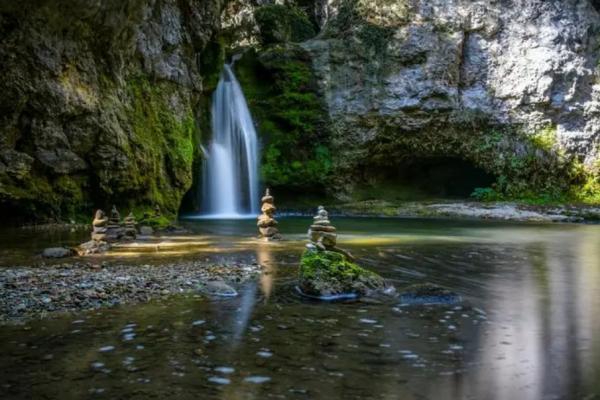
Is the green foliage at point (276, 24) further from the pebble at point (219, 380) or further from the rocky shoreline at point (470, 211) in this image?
the pebble at point (219, 380)

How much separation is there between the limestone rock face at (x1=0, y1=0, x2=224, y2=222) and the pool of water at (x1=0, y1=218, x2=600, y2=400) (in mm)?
12723

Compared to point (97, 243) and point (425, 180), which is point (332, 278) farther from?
point (425, 180)

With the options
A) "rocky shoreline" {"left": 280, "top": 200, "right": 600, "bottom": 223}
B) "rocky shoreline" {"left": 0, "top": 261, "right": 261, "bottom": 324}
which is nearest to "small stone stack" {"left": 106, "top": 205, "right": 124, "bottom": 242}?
"rocky shoreline" {"left": 0, "top": 261, "right": 261, "bottom": 324}

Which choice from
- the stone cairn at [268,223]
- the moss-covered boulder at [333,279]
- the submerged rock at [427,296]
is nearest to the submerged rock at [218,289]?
the moss-covered boulder at [333,279]

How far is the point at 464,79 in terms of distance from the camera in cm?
3703

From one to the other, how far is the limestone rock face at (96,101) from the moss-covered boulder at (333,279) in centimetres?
1330

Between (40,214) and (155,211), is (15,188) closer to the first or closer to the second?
(40,214)

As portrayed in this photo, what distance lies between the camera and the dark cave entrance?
127 ft

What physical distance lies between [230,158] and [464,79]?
15979 millimetres

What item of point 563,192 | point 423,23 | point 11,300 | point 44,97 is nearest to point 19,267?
point 11,300

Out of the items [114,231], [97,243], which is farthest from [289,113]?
[97,243]

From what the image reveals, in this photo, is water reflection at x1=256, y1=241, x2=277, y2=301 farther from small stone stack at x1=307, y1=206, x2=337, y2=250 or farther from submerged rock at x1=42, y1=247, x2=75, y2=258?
submerged rock at x1=42, y1=247, x2=75, y2=258

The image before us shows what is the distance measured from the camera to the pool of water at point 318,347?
480 centimetres

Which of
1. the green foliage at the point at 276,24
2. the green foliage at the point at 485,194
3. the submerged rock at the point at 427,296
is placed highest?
the green foliage at the point at 276,24
